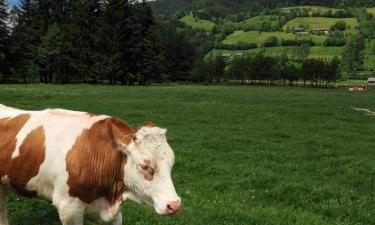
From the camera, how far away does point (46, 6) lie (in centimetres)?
10900

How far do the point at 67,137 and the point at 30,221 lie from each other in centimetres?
331

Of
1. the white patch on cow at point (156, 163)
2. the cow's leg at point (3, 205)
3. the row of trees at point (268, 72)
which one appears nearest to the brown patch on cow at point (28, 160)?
the cow's leg at point (3, 205)

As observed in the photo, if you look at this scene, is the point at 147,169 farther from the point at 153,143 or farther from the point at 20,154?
the point at 20,154

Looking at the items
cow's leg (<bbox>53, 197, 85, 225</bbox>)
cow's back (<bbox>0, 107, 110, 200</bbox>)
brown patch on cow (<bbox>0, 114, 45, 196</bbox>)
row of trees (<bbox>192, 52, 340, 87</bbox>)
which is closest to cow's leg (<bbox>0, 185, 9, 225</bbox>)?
cow's back (<bbox>0, 107, 110, 200</bbox>)

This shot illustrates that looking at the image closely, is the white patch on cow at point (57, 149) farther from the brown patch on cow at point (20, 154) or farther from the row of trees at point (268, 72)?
the row of trees at point (268, 72)

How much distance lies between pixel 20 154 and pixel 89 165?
1.28m

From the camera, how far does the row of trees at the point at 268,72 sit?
137625 mm

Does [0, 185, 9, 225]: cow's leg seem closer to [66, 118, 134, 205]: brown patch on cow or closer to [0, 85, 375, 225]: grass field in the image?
[0, 85, 375, 225]: grass field

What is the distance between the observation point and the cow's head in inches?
245

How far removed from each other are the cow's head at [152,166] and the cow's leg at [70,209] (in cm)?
92

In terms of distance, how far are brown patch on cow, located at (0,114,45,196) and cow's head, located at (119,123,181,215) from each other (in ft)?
5.00

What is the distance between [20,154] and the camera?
7215mm

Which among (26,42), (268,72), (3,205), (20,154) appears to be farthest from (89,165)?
(268,72)

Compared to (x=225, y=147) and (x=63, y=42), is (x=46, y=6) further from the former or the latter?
(x=225, y=147)
